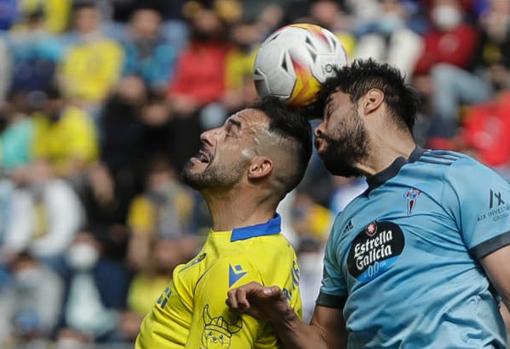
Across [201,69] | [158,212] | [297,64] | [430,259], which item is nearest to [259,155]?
[297,64]

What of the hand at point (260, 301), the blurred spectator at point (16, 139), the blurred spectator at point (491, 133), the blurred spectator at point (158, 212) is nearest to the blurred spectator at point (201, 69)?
the blurred spectator at point (158, 212)

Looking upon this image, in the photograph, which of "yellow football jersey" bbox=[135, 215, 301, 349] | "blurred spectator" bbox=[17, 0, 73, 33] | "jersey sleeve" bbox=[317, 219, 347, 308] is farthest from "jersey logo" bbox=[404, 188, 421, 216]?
"blurred spectator" bbox=[17, 0, 73, 33]

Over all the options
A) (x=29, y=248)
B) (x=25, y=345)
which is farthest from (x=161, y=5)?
(x=25, y=345)

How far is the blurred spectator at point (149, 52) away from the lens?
13.6 m

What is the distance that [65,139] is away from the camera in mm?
13039

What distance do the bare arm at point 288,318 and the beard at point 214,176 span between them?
62 cm

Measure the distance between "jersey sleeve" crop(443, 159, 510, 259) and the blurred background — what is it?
5.50 metres

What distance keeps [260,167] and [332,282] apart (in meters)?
0.58

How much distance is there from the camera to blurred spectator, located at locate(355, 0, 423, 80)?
12.4 metres

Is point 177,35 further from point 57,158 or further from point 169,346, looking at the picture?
point 169,346

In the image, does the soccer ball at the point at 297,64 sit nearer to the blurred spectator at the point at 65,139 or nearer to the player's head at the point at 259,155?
the player's head at the point at 259,155

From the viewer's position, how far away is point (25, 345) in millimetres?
11711

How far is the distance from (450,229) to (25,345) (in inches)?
280

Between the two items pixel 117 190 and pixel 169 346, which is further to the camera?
pixel 117 190
